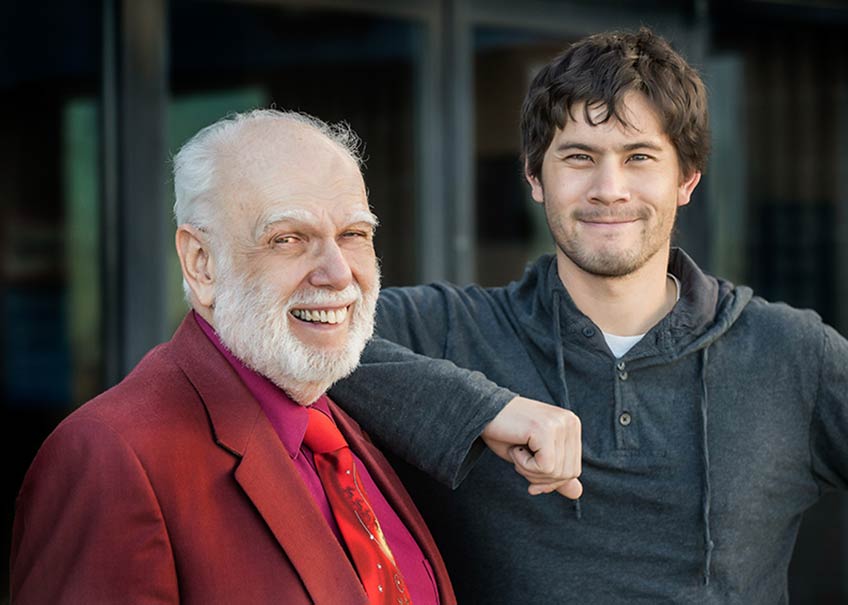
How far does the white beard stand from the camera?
1.81m

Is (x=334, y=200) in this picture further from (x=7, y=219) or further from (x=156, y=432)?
(x=7, y=219)

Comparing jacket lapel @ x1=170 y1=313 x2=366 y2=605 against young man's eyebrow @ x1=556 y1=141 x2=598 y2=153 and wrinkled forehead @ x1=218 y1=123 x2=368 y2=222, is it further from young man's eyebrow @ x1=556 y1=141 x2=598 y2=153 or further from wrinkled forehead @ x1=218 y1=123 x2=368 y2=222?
young man's eyebrow @ x1=556 y1=141 x2=598 y2=153

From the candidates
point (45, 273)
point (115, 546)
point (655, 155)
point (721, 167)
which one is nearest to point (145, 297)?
point (655, 155)

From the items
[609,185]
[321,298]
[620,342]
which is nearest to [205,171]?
[321,298]

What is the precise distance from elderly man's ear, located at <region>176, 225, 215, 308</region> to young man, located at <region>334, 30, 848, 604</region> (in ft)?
1.34

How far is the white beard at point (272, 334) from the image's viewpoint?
1814 millimetres

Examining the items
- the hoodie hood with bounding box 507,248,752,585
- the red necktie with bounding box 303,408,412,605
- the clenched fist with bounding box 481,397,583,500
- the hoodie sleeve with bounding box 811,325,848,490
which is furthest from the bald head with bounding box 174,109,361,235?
the hoodie sleeve with bounding box 811,325,848,490

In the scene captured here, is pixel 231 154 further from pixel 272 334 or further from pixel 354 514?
pixel 354 514

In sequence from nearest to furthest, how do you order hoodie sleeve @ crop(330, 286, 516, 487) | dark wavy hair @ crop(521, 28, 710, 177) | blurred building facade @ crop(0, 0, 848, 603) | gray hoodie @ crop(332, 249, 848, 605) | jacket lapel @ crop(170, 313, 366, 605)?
jacket lapel @ crop(170, 313, 366, 605), hoodie sleeve @ crop(330, 286, 516, 487), gray hoodie @ crop(332, 249, 848, 605), dark wavy hair @ crop(521, 28, 710, 177), blurred building facade @ crop(0, 0, 848, 603)

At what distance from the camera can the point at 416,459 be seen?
2.08m

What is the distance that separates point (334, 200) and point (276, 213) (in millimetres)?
107

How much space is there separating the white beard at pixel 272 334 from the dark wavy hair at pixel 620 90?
664 millimetres

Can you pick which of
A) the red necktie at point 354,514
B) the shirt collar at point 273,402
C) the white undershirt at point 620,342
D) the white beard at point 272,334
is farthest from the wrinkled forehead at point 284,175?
the white undershirt at point 620,342

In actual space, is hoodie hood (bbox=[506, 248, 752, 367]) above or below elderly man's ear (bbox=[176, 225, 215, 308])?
below
